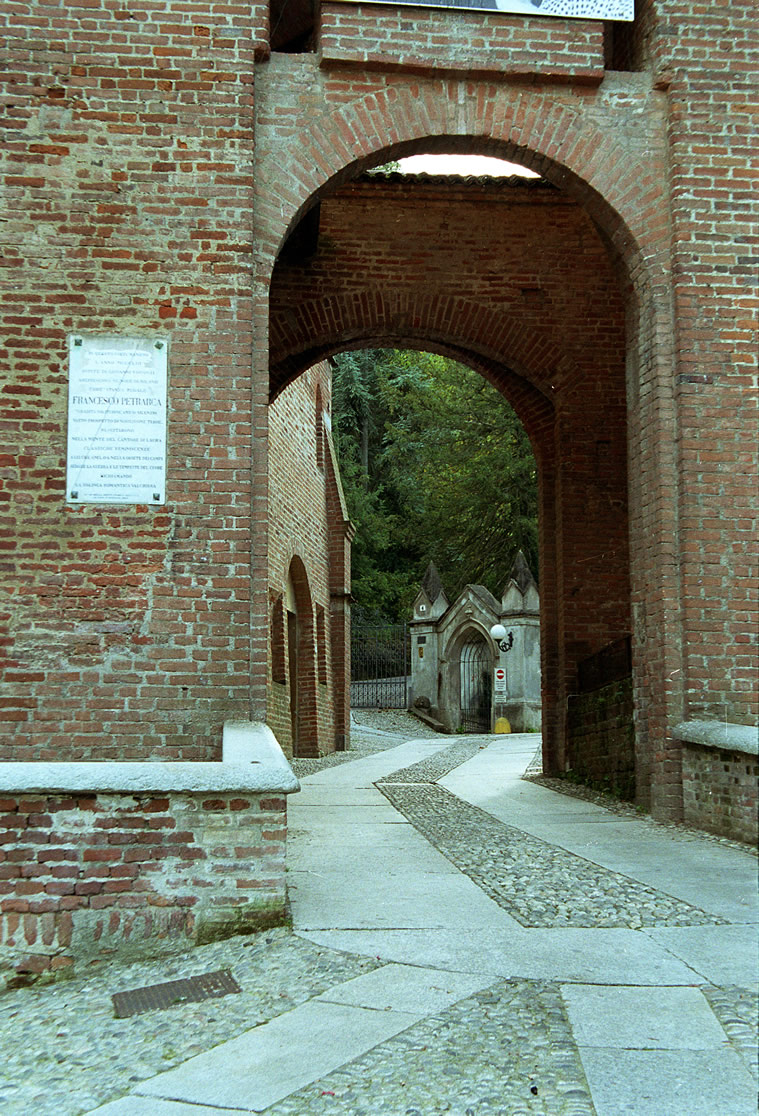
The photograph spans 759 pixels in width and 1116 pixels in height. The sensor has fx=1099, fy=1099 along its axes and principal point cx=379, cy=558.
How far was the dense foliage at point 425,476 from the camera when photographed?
3116 centimetres

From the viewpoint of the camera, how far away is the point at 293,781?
4754mm

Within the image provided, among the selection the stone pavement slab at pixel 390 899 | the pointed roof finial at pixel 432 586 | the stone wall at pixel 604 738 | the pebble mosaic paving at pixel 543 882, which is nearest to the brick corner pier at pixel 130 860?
the stone pavement slab at pixel 390 899

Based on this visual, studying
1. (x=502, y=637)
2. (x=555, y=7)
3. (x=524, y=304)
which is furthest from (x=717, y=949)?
(x=502, y=637)

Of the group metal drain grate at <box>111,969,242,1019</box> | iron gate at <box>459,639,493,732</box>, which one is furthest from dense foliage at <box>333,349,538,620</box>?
metal drain grate at <box>111,969,242,1019</box>

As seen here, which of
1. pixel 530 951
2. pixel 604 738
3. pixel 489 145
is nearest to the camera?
pixel 530 951

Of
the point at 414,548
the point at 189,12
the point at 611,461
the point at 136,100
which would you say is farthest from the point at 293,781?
the point at 414,548

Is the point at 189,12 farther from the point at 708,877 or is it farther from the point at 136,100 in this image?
the point at 708,877

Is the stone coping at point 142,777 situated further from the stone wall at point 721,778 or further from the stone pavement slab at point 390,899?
the stone wall at point 721,778

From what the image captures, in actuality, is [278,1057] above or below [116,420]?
below

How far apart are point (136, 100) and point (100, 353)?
188 cm

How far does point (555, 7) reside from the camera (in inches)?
326

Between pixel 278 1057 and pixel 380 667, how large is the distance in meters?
28.3

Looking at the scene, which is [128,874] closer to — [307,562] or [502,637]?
[307,562]

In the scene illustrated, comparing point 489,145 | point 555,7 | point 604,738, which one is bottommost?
point 604,738
